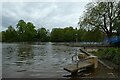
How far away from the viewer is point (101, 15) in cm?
6012

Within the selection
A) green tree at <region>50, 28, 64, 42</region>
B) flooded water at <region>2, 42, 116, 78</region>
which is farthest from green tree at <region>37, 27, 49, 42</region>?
flooded water at <region>2, 42, 116, 78</region>

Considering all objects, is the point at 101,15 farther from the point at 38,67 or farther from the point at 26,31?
the point at 26,31

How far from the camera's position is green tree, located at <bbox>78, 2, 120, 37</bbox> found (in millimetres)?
59469

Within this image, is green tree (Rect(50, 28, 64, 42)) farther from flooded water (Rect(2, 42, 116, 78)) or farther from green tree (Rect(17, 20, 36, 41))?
flooded water (Rect(2, 42, 116, 78))

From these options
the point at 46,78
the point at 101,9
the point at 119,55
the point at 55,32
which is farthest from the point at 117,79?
the point at 55,32

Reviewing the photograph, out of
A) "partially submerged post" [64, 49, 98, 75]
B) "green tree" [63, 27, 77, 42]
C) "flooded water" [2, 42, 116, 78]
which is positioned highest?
"green tree" [63, 27, 77, 42]

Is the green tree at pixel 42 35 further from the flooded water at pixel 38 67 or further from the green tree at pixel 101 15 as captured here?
the flooded water at pixel 38 67

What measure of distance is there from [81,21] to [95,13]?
414cm

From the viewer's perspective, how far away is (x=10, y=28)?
144m

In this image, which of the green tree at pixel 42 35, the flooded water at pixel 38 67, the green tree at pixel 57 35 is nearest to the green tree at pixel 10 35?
the green tree at pixel 42 35

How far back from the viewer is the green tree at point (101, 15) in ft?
195

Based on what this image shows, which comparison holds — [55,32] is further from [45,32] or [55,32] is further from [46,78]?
[46,78]

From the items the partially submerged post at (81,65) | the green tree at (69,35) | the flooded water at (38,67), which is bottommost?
the flooded water at (38,67)

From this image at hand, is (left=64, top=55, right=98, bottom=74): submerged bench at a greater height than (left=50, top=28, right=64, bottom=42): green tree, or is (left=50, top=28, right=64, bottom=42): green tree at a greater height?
(left=50, top=28, right=64, bottom=42): green tree
